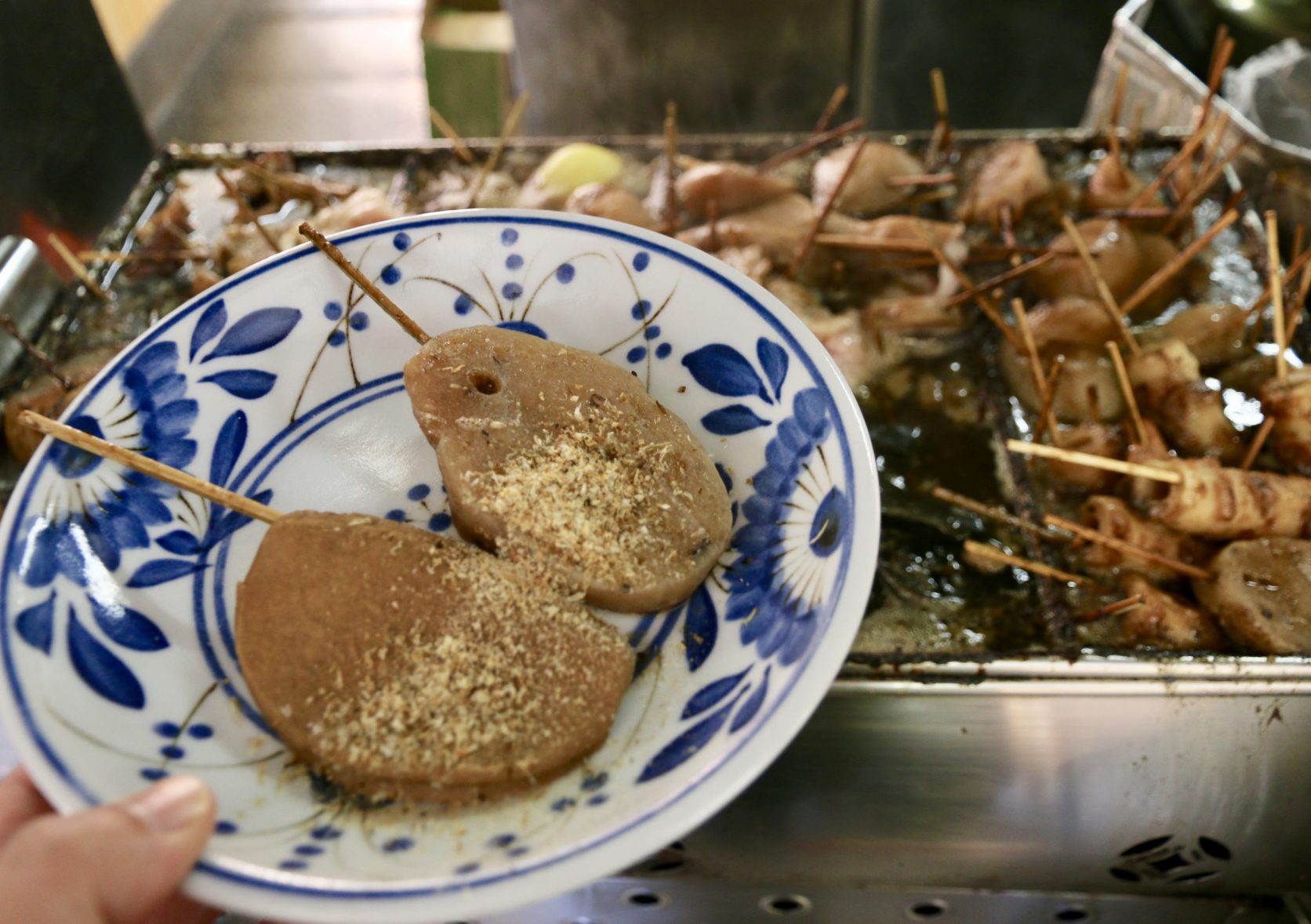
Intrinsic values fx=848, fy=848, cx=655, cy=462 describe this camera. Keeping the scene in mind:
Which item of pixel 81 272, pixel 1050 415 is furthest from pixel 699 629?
pixel 81 272

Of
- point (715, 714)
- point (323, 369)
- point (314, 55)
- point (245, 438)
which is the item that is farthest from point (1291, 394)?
point (314, 55)

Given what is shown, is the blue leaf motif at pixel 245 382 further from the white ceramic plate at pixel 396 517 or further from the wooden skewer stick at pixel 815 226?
the wooden skewer stick at pixel 815 226

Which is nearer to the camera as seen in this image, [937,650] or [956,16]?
[937,650]

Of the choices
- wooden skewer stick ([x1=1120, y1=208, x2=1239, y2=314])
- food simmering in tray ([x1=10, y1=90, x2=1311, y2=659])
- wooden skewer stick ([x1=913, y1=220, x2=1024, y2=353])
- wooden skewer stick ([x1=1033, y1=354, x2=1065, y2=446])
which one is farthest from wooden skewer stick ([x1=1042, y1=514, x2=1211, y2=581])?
wooden skewer stick ([x1=1120, y1=208, x2=1239, y2=314])

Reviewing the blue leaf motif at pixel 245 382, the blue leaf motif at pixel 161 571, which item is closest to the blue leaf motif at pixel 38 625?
the blue leaf motif at pixel 161 571

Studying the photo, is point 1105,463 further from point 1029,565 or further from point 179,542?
point 179,542

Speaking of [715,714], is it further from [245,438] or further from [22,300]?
[22,300]
